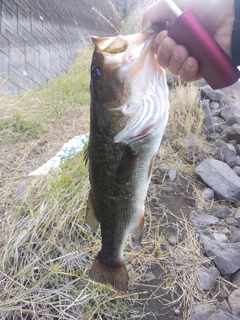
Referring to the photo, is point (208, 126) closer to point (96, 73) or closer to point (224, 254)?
point (224, 254)

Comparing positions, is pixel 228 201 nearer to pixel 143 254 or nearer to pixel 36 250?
pixel 143 254

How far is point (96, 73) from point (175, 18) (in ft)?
1.45

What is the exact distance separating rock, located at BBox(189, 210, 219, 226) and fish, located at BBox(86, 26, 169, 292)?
1.59 metres

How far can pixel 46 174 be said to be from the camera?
280cm

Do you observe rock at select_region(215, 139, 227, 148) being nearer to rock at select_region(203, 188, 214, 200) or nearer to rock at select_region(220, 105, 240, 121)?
rock at select_region(220, 105, 240, 121)

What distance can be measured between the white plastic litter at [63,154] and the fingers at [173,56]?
1.60 metres

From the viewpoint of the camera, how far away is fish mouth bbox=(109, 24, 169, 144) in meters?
1.33

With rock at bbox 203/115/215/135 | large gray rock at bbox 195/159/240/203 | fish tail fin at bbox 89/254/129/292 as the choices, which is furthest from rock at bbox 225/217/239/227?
fish tail fin at bbox 89/254/129/292

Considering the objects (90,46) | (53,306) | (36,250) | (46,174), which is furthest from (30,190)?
Answer: (90,46)

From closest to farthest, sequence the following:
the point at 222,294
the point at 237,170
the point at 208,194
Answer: the point at 222,294 < the point at 208,194 < the point at 237,170

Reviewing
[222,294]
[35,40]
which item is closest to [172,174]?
[222,294]

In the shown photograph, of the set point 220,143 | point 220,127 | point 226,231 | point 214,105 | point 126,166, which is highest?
point 126,166

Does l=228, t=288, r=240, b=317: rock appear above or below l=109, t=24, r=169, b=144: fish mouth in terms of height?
below

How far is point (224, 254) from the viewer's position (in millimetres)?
2584
